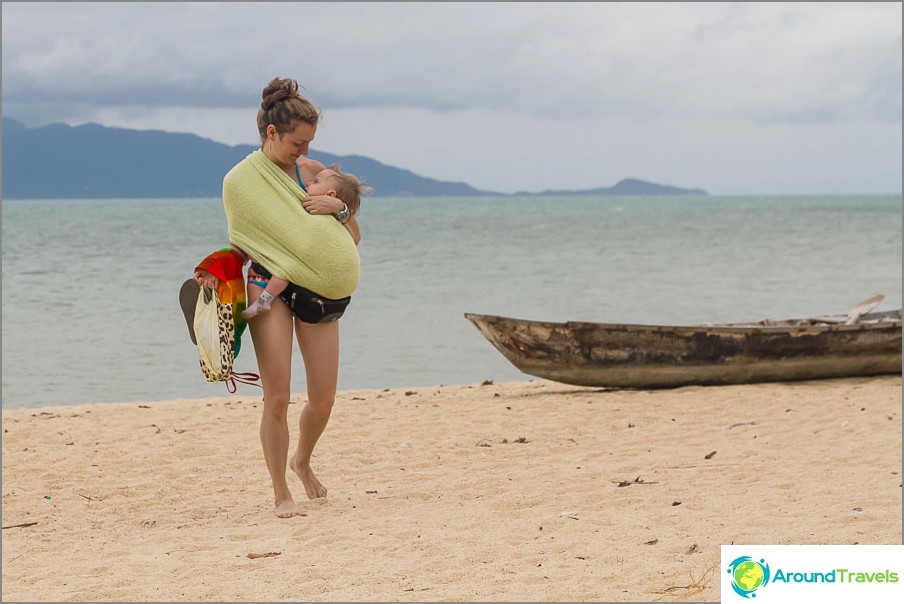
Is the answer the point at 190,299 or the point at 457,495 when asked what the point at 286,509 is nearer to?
the point at 457,495

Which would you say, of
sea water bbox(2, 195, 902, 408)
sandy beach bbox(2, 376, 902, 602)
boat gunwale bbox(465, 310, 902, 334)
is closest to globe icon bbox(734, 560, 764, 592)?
sandy beach bbox(2, 376, 902, 602)

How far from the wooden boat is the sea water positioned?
10.3ft

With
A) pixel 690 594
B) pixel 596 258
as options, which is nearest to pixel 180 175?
pixel 596 258

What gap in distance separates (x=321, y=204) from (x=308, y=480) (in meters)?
1.52

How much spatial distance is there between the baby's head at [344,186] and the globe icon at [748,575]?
2.54 meters

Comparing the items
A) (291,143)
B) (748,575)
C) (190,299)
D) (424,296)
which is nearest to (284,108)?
(291,143)

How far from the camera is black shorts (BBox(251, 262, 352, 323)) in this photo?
489cm

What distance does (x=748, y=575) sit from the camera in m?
3.15

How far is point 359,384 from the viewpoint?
11.7 meters

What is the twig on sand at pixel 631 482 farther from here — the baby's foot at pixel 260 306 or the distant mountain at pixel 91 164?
the distant mountain at pixel 91 164

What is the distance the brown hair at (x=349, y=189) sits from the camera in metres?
4.99

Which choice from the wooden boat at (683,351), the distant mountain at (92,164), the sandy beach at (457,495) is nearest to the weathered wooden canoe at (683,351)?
the wooden boat at (683,351)

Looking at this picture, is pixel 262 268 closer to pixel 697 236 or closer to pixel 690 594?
pixel 690 594

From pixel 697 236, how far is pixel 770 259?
553 inches
